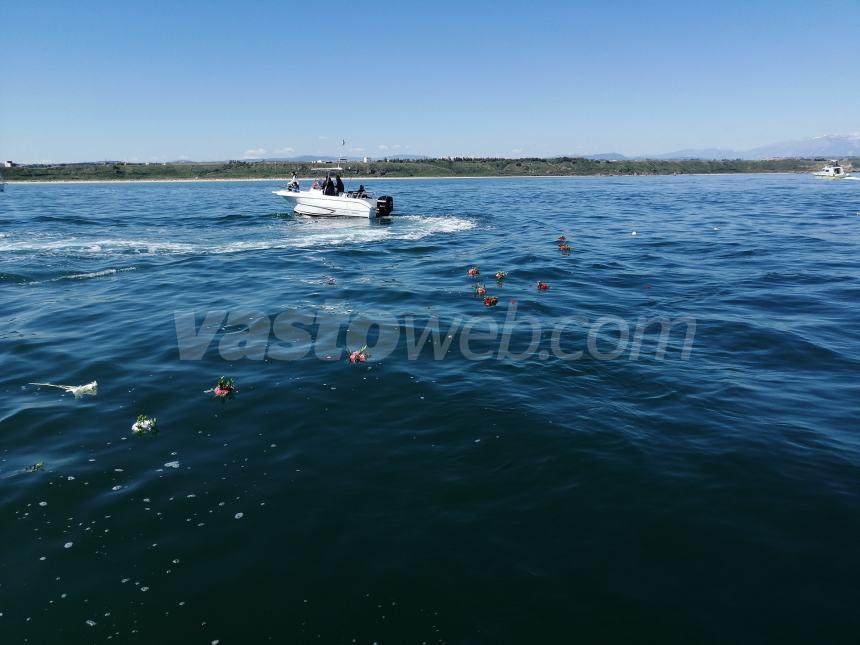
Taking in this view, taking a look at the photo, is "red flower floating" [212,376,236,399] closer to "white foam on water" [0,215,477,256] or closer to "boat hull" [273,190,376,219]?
"white foam on water" [0,215,477,256]

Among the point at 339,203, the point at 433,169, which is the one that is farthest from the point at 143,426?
the point at 433,169

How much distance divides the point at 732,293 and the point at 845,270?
26.2 feet

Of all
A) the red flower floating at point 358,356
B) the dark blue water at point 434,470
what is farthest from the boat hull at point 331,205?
the red flower floating at point 358,356

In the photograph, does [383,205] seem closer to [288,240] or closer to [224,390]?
[288,240]

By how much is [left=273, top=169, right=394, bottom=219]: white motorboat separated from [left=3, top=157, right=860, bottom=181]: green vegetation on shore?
383 feet

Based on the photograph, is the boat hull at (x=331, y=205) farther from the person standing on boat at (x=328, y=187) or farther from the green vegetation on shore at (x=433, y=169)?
the green vegetation on shore at (x=433, y=169)

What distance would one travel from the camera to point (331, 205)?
42.0 m

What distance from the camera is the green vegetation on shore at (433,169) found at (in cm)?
15100

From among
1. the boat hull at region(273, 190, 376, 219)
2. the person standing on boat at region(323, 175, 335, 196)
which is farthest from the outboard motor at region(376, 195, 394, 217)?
the person standing on boat at region(323, 175, 335, 196)

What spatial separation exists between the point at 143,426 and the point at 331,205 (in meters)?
35.3

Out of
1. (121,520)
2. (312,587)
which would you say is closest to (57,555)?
(121,520)

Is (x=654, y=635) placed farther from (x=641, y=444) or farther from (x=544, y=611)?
(x=641, y=444)

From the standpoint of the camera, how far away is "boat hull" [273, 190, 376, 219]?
41.3 meters

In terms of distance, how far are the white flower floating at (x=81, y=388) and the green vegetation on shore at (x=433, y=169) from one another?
150857mm
